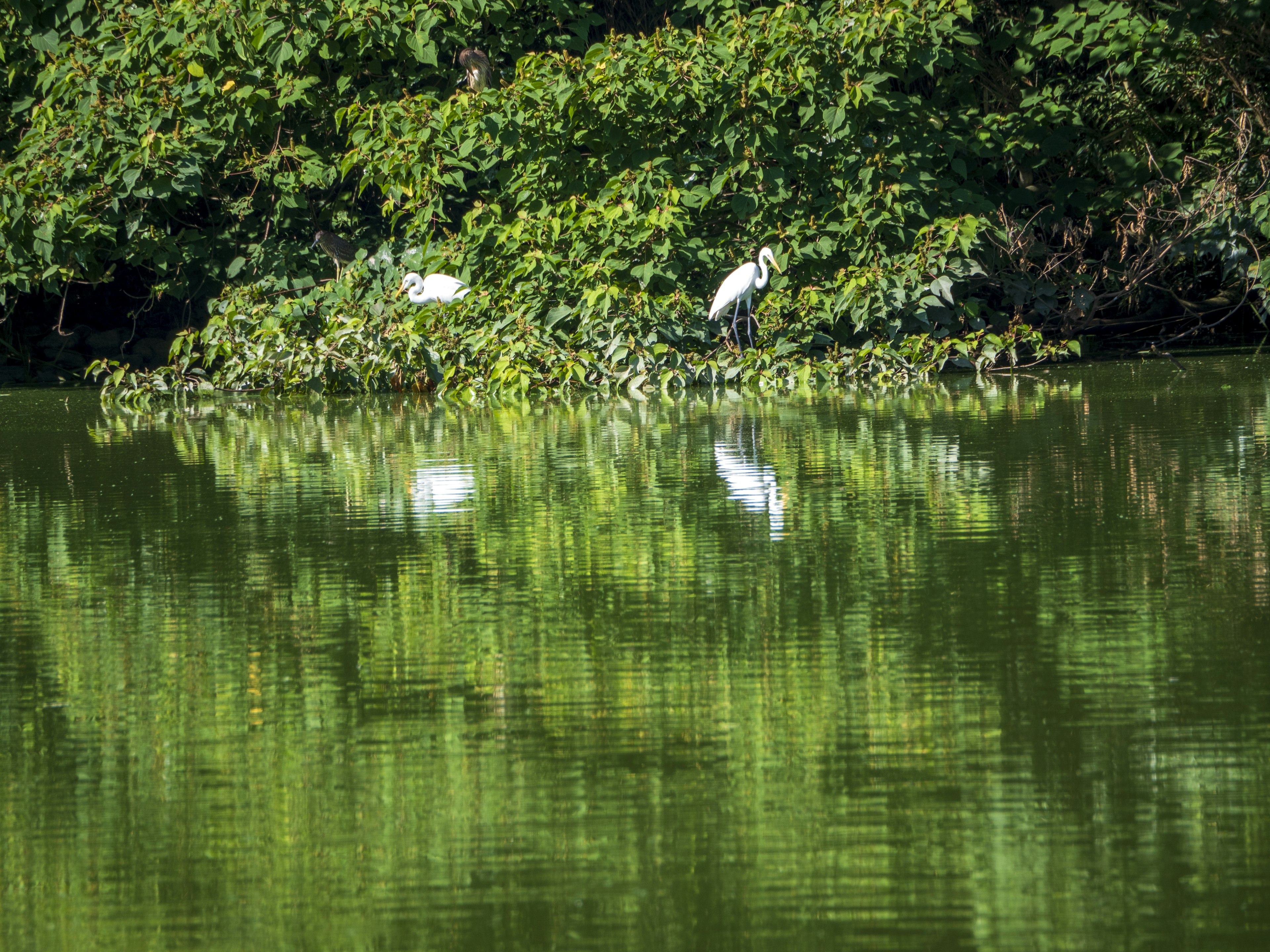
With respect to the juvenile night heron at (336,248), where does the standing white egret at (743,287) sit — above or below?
below

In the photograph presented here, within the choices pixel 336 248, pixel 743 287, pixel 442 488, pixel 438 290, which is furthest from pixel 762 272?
pixel 442 488

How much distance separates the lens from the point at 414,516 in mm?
6352

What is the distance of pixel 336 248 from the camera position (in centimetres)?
1488

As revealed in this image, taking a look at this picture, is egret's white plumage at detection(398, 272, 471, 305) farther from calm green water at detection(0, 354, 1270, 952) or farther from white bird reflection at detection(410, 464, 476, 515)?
calm green water at detection(0, 354, 1270, 952)

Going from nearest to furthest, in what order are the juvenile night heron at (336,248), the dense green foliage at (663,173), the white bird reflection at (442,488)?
the white bird reflection at (442,488) < the dense green foliage at (663,173) < the juvenile night heron at (336,248)

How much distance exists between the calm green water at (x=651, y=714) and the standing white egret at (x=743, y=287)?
555 cm

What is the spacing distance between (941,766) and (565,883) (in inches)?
31.4

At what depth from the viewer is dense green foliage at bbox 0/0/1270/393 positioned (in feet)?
41.7

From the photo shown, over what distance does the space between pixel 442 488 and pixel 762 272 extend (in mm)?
6378

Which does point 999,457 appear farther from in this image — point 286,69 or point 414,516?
point 286,69

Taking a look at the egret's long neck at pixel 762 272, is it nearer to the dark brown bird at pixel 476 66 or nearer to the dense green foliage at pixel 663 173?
the dense green foliage at pixel 663 173

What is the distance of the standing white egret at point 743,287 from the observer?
41.1 ft

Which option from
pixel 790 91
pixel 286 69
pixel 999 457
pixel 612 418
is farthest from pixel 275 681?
pixel 286 69

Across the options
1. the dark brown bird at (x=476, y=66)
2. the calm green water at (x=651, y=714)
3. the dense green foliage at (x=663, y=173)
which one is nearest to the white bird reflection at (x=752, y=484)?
the calm green water at (x=651, y=714)
